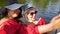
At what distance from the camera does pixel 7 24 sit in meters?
2.26

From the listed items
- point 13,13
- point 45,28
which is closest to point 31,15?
point 13,13

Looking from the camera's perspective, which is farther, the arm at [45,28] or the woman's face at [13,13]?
the woman's face at [13,13]

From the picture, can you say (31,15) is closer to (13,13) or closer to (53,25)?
(13,13)

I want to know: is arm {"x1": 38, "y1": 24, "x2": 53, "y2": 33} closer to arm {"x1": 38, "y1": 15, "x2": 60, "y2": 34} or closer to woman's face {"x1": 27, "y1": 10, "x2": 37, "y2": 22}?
arm {"x1": 38, "y1": 15, "x2": 60, "y2": 34}

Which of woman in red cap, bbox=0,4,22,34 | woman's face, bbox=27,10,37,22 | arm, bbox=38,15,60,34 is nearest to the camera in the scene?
arm, bbox=38,15,60,34

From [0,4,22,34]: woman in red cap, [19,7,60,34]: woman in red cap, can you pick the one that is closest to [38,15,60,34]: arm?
[19,7,60,34]: woman in red cap

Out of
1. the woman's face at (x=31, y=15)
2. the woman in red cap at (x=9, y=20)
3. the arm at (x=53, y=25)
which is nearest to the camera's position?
the arm at (x=53, y=25)

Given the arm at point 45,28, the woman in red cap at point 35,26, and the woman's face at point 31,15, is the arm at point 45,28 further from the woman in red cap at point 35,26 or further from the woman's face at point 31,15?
the woman's face at point 31,15

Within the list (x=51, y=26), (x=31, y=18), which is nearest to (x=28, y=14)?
(x=31, y=18)

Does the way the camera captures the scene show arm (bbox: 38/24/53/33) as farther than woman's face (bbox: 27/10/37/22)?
No

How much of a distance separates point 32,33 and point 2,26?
0.27 m

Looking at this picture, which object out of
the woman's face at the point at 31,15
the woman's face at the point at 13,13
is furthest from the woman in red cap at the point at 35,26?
the woman's face at the point at 13,13

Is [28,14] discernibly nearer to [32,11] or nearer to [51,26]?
[32,11]

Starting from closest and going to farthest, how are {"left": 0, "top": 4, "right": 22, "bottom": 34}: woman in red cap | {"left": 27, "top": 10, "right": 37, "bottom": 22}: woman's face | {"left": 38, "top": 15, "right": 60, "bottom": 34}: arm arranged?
{"left": 38, "top": 15, "right": 60, "bottom": 34}: arm < {"left": 0, "top": 4, "right": 22, "bottom": 34}: woman in red cap < {"left": 27, "top": 10, "right": 37, "bottom": 22}: woman's face
